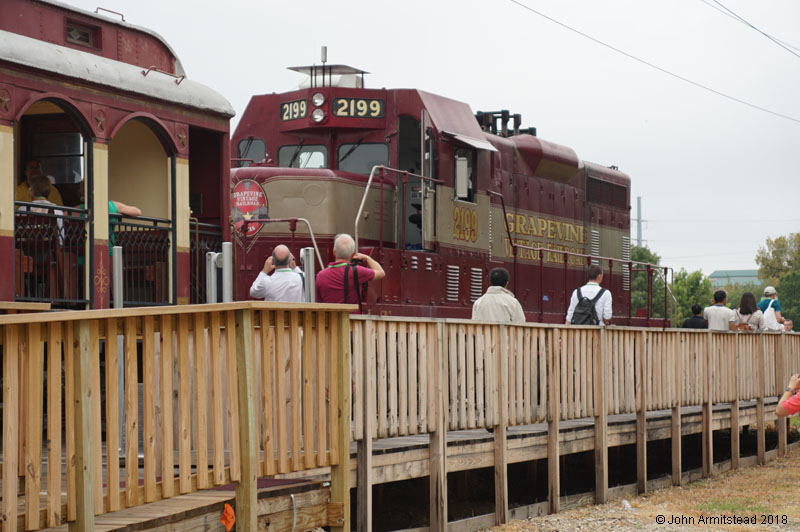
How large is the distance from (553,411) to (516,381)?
0.63 m

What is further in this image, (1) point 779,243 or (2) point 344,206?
(1) point 779,243

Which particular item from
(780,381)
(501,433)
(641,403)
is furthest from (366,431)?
(780,381)

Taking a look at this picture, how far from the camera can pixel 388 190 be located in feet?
44.1

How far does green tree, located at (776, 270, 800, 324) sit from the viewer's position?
85312 millimetres

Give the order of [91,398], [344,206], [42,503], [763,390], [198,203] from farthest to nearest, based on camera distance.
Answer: [763,390] → [344,206] → [198,203] → [42,503] → [91,398]

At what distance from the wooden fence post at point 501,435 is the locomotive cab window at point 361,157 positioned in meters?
4.86

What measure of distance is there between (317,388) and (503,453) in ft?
10.9

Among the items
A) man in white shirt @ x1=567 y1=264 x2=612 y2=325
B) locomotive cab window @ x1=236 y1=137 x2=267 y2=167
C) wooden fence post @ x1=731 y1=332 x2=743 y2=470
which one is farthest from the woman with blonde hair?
locomotive cab window @ x1=236 y1=137 x2=267 y2=167

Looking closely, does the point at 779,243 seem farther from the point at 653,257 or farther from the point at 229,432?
the point at 229,432

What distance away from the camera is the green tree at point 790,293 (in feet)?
280

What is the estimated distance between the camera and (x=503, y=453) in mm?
9242

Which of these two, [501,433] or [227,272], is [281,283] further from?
[501,433]

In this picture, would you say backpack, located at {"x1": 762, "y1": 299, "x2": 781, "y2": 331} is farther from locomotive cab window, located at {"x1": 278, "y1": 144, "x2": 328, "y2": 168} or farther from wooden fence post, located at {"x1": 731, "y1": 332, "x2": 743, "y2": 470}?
locomotive cab window, located at {"x1": 278, "y1": 144, "x2": 328, "y2": 168}

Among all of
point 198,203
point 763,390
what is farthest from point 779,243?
point 198,203
